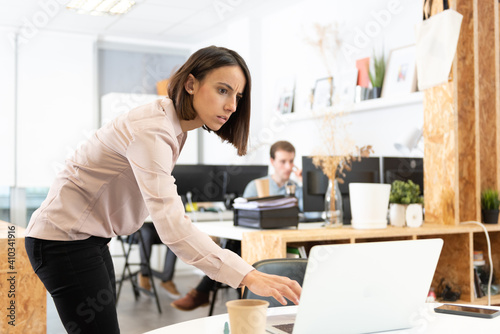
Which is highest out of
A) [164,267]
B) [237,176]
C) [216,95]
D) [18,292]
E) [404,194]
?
[216,95]

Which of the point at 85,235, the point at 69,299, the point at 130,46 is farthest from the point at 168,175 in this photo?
the point at 130,46

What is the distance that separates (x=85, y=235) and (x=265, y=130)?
4.88 m

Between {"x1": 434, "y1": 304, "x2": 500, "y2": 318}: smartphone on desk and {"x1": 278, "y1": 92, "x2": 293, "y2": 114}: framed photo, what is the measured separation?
4.43 m

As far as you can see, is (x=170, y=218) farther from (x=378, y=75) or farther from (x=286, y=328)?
(x=378, y=75)

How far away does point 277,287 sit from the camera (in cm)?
117

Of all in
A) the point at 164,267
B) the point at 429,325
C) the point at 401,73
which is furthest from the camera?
the point at 164,267

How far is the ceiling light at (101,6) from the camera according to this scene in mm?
5715

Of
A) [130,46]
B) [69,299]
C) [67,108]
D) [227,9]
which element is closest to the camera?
[69,299]

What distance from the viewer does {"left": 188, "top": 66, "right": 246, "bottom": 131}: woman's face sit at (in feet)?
5.03

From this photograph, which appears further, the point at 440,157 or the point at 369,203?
the point at 440,157

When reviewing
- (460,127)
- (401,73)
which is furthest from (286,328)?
(401,73)

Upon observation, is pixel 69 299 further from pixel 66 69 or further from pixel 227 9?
pixel 66 69

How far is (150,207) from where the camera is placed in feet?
4.32

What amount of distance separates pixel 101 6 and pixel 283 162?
2887 mm
